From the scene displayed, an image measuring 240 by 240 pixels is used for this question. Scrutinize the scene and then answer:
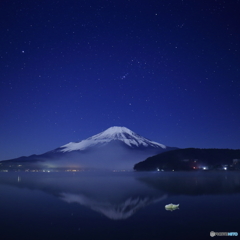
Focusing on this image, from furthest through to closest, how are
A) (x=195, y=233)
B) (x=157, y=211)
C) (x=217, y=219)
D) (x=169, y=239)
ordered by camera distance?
(x=157, y=211) < (x=217, y=219) < (x=195, y=233) < (x=169, y=239)

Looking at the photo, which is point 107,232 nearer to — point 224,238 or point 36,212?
point 224,238

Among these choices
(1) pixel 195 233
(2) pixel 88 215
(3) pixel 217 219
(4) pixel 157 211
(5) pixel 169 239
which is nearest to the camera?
(5) pixel 169 239

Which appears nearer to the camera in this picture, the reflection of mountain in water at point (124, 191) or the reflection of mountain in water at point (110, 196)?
the reflection of mountain in water at point (110, 196)

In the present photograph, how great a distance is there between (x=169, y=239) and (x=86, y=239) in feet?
17.9

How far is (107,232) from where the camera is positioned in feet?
61.9

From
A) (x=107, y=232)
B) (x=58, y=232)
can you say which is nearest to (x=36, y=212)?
(x=58, y=232)

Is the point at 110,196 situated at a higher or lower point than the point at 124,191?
higher

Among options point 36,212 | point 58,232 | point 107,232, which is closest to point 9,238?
point 58,232

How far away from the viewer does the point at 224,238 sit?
1708 centimetres

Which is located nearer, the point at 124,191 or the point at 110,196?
the point at 110,196

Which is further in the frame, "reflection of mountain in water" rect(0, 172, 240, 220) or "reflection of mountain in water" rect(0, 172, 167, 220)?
"reflection of mountain in water" rect(0, 172, 240, 220)

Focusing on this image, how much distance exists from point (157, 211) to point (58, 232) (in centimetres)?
1185

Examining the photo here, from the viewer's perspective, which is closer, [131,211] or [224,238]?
[224,238]

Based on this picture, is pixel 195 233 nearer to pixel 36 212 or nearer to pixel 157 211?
pixel 157 211
